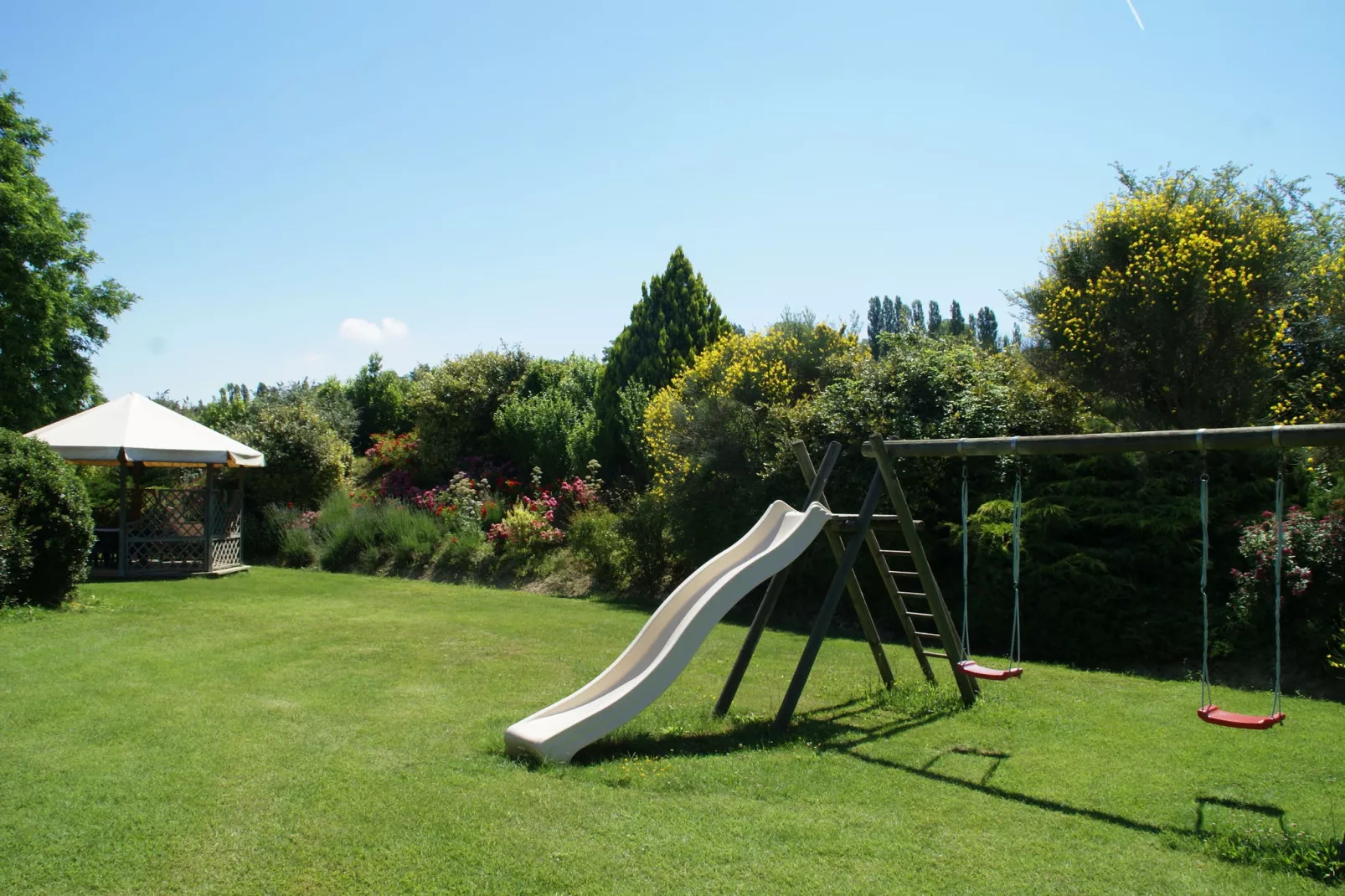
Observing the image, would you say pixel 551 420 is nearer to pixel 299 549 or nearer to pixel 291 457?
pixel 291 457

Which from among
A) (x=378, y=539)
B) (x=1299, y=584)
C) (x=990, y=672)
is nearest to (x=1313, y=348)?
(x=1299, y=584)

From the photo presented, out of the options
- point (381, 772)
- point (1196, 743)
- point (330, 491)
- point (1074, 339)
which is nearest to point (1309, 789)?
point (1196, 743)

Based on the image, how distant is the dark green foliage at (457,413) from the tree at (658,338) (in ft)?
14.2

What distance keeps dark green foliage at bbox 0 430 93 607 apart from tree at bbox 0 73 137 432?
37.6ft

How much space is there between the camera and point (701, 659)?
990cm

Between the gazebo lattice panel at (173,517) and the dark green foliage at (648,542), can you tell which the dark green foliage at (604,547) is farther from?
the gazebo lattice panel at (173,517)

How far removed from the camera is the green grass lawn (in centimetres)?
410

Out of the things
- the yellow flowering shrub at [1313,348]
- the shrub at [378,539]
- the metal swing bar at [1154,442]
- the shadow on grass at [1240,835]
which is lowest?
the shadow on grass at [1240,835]

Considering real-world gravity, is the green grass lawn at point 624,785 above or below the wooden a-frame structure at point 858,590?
below

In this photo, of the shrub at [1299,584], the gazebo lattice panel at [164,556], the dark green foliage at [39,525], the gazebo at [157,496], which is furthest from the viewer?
the gazebo lattice panel at [164,556]

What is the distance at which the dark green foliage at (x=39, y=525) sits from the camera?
1102 cm

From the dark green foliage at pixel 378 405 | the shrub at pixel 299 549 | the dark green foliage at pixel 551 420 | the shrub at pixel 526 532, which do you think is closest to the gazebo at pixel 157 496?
the shrub at pixel 299 549

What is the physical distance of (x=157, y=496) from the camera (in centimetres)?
1734

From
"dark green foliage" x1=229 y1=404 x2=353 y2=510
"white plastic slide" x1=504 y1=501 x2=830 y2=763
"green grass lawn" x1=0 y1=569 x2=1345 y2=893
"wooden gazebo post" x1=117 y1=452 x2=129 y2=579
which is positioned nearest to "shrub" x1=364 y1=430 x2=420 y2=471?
"dark green foliage" x1=229 y1=404 x2=353 y2=510
